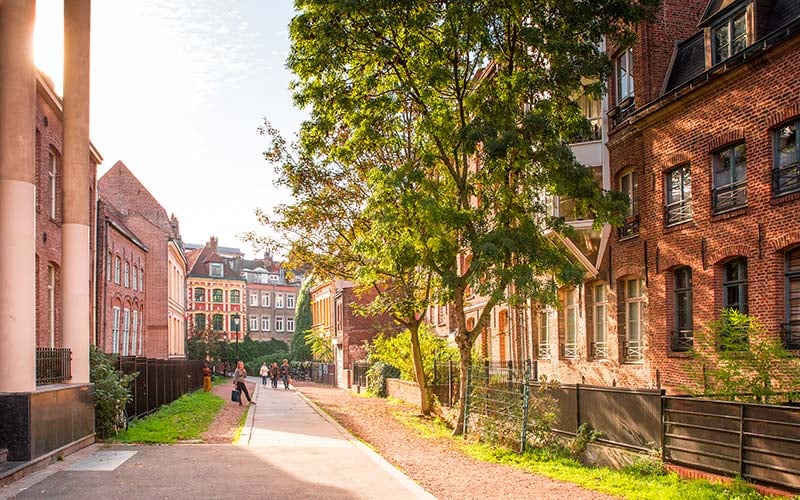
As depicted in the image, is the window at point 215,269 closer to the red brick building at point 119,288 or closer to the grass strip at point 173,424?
the red brick building at point 119,288

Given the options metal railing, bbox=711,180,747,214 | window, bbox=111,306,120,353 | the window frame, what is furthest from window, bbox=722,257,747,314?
window, bbox=111,306,120,353

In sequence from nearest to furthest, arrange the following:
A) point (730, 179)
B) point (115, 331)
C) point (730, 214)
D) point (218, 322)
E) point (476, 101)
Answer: point (730, 214) < point (730, 179) < point (476, 101) < point (115, 331) < point (218, 322)

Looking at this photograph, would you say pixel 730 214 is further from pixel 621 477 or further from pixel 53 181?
pixel 53 181

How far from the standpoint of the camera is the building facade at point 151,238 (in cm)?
4728

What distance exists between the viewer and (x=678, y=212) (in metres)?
18.1

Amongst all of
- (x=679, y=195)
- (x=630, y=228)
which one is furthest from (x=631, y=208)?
(x=679, y=195)

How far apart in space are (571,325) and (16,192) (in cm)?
1579

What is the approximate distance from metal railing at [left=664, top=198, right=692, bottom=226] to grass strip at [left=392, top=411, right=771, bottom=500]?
20.9ft

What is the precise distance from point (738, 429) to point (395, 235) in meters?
9.20

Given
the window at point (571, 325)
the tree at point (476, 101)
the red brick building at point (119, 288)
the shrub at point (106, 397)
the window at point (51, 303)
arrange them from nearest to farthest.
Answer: the shrub at point (106, 397) → the tree at point (476, 101) → the window at point (51, 303) → the window at point (571, 325) → the red brick building at point (119, 288)

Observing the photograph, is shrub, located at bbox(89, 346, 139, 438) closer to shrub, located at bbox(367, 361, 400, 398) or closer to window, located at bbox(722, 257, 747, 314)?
window, located at bbox(722, 257, 747, 314)

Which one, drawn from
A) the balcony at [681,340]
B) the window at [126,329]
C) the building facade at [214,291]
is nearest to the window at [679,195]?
the balcony at [681,340]

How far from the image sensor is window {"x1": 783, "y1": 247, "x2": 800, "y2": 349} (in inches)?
572

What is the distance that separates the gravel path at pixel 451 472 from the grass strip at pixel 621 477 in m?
0.34
